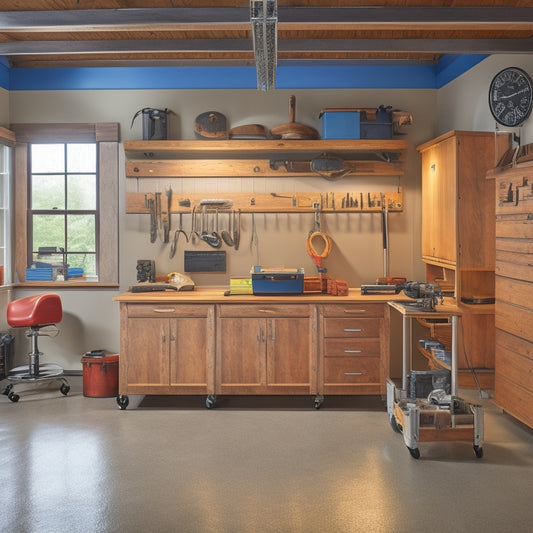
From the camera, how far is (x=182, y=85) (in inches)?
258

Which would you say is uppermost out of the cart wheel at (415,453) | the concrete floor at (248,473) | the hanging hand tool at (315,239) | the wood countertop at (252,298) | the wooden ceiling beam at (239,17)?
the wooden ceiling beam at (239,17)

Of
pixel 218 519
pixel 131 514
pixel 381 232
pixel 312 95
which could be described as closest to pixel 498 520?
pixel 218 519

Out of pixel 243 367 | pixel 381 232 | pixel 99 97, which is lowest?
pixel 243 367

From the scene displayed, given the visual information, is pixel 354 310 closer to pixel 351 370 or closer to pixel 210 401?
pixel 351 370

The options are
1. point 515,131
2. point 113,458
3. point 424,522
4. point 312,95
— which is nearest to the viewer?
point 424,522

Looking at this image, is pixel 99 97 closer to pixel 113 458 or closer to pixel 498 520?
pixel 113 458

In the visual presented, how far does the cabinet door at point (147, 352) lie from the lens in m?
5.53

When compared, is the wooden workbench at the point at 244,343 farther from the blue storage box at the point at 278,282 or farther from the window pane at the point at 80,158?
the window pane at the point at 80,158

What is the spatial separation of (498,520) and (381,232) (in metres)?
3.62

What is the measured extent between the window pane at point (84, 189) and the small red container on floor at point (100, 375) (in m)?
1.70

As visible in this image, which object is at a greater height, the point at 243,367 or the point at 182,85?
the point at 182,85

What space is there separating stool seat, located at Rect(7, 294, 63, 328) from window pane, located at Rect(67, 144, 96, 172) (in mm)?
1431

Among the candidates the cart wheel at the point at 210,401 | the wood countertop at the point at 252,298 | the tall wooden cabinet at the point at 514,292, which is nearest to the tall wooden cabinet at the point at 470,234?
the tall wooden cabinet at the point at 514,292

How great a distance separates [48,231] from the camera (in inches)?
265
